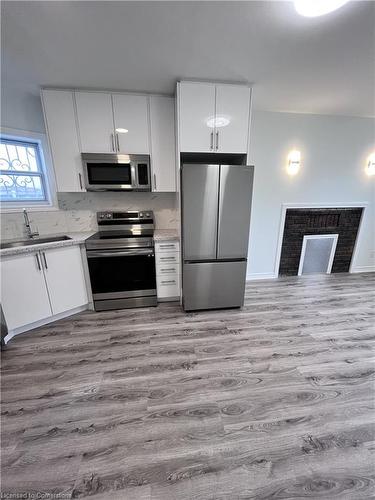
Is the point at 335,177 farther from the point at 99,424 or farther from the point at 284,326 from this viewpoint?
the point at 99,424

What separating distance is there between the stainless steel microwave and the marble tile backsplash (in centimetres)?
40

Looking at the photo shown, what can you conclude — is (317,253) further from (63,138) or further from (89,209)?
(63,138)

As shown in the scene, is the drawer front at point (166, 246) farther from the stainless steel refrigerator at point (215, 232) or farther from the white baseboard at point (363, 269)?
the white baseboard at point (363, 269)

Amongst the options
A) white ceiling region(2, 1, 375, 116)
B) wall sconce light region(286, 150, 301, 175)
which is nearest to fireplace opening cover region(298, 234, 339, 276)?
wall sconce light region(286, 150, 301, 175)

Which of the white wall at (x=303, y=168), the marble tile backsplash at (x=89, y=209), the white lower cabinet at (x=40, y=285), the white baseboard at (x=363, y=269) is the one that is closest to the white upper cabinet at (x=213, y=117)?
the white wall at (x=303, y=168)

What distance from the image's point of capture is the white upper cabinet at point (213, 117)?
209 centimetres

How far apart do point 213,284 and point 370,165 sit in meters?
3.48

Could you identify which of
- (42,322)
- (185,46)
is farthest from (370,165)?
(42,322)

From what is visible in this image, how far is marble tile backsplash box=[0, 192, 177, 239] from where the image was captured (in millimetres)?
2710

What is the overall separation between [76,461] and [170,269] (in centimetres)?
181

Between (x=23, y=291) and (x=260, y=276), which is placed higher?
(x=23, y=291)

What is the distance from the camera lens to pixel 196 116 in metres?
2.13

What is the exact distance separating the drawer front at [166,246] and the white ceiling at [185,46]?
5.72ft

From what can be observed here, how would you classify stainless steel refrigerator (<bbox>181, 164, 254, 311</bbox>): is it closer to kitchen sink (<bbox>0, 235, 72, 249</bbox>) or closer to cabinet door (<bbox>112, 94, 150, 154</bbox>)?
cabinet door (<bbox>112, 94, 150, 154</bbox>)
